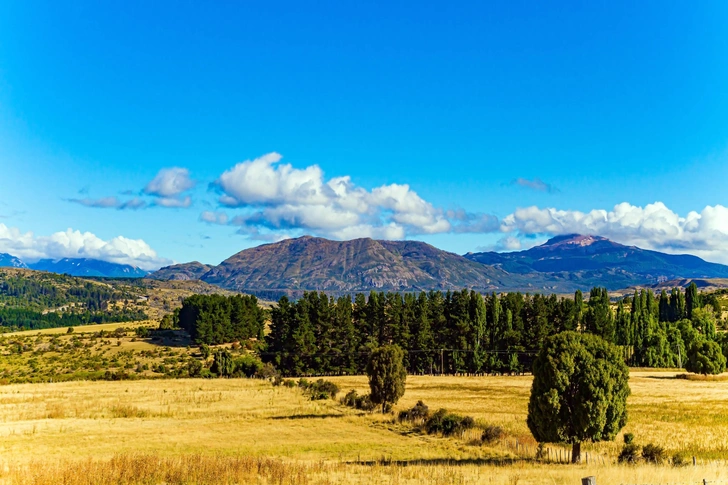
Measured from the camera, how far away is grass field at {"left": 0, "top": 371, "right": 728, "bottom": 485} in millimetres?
25672

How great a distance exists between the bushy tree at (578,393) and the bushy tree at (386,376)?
88.2 feet

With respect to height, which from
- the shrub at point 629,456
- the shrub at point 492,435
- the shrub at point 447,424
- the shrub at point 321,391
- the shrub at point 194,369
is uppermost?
the shrub at point 629,456

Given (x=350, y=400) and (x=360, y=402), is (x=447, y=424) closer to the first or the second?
(x=360, y=402)

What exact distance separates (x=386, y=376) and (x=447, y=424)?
1206 centimetres

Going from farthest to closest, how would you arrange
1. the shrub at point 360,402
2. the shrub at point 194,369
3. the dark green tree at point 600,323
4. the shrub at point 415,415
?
the dark green tree at point 600,323 → the shrub at point 194,369 → the shrub at point 360,402 → the shrub at point 415,415

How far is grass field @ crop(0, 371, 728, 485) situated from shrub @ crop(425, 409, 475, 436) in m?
1.60

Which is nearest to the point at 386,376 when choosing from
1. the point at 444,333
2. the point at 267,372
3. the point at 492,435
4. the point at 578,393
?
the point at 492,435

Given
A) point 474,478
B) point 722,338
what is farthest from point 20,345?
point 722,338

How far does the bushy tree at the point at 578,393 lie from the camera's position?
2934 centimetres

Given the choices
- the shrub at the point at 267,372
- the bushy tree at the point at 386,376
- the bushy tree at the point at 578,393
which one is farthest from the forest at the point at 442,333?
the bushy tree at the point at 578,393

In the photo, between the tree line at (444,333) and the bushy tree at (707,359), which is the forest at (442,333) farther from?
the bushy tree at (707,359)

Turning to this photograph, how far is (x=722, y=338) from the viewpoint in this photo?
12394 cm

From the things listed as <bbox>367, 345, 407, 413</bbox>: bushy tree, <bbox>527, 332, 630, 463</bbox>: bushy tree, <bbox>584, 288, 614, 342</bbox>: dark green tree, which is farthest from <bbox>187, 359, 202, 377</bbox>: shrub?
<bbox>527, 332, 630, 463</bbox>: bushy tree

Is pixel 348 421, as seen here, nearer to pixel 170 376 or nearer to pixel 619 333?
pixel 170 376
